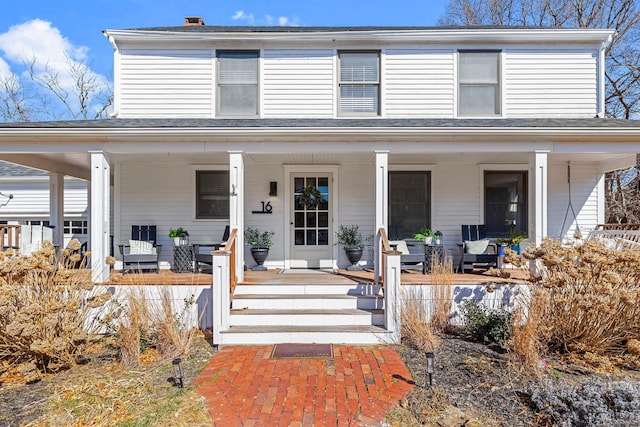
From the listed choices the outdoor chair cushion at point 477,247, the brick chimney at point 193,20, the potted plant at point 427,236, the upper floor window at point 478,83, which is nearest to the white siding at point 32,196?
the brick chimney at point 193,20

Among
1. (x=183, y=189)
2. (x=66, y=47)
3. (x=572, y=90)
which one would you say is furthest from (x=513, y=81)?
(x=66, y=47)

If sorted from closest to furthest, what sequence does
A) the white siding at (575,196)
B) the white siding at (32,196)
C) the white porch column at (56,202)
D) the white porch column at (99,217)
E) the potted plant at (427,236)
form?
the white porch column at (99,217) < the potted plant at (427,236) < the white siding at (575,196) < the white porch column at (56,202) < the white siding at (32,196)

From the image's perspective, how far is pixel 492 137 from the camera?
19.4 feet

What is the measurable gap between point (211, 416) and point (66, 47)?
24.4 metres

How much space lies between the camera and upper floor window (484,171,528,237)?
25.9 ft

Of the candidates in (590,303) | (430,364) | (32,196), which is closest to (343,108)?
(590,303)

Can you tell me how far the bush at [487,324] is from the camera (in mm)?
4598

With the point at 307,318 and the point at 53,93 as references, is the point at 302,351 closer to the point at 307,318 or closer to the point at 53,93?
the point at 307,318

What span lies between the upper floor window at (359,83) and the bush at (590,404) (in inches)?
233

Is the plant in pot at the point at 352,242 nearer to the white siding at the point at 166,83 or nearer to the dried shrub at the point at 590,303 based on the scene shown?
the dried shrub at the point at 590,303

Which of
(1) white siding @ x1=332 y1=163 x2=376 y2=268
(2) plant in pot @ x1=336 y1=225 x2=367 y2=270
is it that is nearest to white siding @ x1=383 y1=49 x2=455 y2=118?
(1) white siding @ x1=332 y1=163 x2=376 y2=268

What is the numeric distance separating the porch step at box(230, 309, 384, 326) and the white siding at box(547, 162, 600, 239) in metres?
5.30

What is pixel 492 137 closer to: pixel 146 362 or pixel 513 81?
pixel 513 81

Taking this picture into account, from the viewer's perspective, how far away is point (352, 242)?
7.49 m
